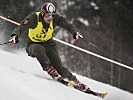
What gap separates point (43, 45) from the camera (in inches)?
373

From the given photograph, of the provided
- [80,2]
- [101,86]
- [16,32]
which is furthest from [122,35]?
[16,32]

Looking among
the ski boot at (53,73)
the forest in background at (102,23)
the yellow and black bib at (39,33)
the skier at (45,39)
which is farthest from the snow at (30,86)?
the forest in background at (102,23)

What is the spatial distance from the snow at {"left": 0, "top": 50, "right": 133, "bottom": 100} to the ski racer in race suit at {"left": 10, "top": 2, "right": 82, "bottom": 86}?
27cm

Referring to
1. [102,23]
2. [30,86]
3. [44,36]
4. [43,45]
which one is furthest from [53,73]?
[102,23]

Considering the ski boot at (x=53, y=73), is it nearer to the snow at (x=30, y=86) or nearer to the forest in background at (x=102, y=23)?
the snow at (x=30, y=86)

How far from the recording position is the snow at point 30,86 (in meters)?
7.28

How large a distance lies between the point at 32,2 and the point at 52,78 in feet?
56.3

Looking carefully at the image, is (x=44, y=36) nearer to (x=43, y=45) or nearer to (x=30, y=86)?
(x=43, y=45)

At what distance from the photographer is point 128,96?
11.0 m

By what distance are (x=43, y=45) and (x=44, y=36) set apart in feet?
0.60

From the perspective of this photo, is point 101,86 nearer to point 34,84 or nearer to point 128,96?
point 128,96

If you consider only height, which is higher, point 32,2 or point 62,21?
point 32,2

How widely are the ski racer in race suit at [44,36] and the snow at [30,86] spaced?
0.27m

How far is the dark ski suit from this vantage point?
9172 mm
